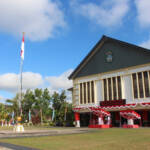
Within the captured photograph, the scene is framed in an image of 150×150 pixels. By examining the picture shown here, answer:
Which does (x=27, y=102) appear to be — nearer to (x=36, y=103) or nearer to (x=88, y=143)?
(x=36, y=103)

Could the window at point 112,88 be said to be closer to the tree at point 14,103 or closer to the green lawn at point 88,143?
the green lawn at point 88,143

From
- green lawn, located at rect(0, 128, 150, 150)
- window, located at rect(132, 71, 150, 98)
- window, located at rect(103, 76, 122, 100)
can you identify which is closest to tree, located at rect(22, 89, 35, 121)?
window, located at rect(103, 76, 122, 100)

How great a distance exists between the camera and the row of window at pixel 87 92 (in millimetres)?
34812

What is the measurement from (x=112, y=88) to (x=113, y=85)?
1.63 ft

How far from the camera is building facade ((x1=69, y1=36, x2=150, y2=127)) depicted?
29.1 m

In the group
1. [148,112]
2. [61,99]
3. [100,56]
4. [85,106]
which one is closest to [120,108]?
[148,112]

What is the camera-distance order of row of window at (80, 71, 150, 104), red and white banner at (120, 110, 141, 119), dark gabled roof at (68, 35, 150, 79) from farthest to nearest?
dark gabled roof at (68, 35, 150, 79) < row of window at (80, 71, 150, 104) < red and white banner at (120, 110, 141, 119)

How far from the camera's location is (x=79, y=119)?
36156 mm

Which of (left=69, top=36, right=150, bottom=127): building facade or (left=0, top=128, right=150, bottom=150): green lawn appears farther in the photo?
(left=69, top=36, right=150, bottom=127): building facade

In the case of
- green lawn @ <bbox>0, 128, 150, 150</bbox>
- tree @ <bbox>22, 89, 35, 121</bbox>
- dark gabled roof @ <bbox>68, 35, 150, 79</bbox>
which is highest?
Result: dark gabled roof @ <bbox>68, 35, 150, 79</bbox>

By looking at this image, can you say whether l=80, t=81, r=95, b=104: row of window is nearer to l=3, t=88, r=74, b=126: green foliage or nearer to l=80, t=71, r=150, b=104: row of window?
l=80, t=71, r=150, b=104: row of window

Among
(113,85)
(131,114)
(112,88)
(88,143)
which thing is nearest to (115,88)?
(112,88)

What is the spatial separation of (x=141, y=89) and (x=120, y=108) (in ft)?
12.9

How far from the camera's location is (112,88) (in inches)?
1264
